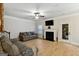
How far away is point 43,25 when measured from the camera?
3.37 m

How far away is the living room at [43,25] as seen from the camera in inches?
106

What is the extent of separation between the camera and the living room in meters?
2.70

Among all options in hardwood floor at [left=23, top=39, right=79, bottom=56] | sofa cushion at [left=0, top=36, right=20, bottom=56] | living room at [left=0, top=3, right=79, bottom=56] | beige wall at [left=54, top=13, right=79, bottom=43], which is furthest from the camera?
hardwood floor at [left=23, top=39, right=79, bottom=56]

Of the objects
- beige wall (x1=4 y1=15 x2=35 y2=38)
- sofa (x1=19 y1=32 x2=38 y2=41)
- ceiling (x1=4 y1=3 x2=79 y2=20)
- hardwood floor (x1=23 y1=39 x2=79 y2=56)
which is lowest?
hardwood floor (x1=23 y1=39 x2=79 y2=56)

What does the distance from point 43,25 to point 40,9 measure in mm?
697

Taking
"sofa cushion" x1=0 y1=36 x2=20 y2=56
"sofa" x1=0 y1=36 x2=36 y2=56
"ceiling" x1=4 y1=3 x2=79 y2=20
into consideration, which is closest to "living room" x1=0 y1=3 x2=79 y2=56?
"ceiling" x1=4 y1=3 x2=79 y2=20

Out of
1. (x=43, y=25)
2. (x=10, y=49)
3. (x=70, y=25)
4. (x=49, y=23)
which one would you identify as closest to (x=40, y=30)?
(x=43, y=25)

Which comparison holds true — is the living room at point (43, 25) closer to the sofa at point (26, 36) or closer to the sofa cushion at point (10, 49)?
the sofa at point (26, 36)

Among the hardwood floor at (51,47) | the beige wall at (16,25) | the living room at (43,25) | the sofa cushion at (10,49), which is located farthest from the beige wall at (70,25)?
the sofa cushion at (10,49)

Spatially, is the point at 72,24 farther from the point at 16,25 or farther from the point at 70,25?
the point at 16,25

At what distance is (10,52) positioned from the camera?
2.38 meters

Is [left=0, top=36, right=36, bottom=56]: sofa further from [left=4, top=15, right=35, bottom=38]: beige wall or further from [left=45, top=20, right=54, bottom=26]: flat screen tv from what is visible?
[left=45, top=20, right=54, bottom=26]: flat screen tv

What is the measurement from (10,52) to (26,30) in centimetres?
91

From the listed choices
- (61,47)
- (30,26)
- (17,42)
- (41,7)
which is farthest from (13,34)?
(61,47)
